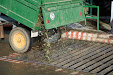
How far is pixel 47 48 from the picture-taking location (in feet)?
33.4

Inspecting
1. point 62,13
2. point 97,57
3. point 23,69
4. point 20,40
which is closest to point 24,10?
point 20,40

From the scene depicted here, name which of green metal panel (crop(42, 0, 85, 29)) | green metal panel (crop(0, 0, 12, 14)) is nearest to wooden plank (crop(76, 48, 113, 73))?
green metal panel (crop(42, 0, 85, 29))

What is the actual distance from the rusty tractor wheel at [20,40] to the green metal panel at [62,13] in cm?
102

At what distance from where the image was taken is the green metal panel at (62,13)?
29.5 feet

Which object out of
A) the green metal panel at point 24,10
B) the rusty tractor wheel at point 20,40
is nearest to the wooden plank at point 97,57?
the green metal panel at point 24,10

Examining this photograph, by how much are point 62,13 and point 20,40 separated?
6.59 ft

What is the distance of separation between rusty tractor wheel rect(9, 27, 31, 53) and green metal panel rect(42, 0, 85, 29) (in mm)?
1022

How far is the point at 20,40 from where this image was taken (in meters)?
9.74

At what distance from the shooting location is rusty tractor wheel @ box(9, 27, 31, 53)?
9438mm

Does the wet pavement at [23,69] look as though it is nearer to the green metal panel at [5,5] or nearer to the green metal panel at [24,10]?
the green metal panel at [24,10]

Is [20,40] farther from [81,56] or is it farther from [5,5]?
[81,56]

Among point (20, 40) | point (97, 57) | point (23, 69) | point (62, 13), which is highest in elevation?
point (62, 13)

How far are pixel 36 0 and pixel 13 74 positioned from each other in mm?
3033

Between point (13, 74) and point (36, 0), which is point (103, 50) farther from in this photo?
point (13, 74)
